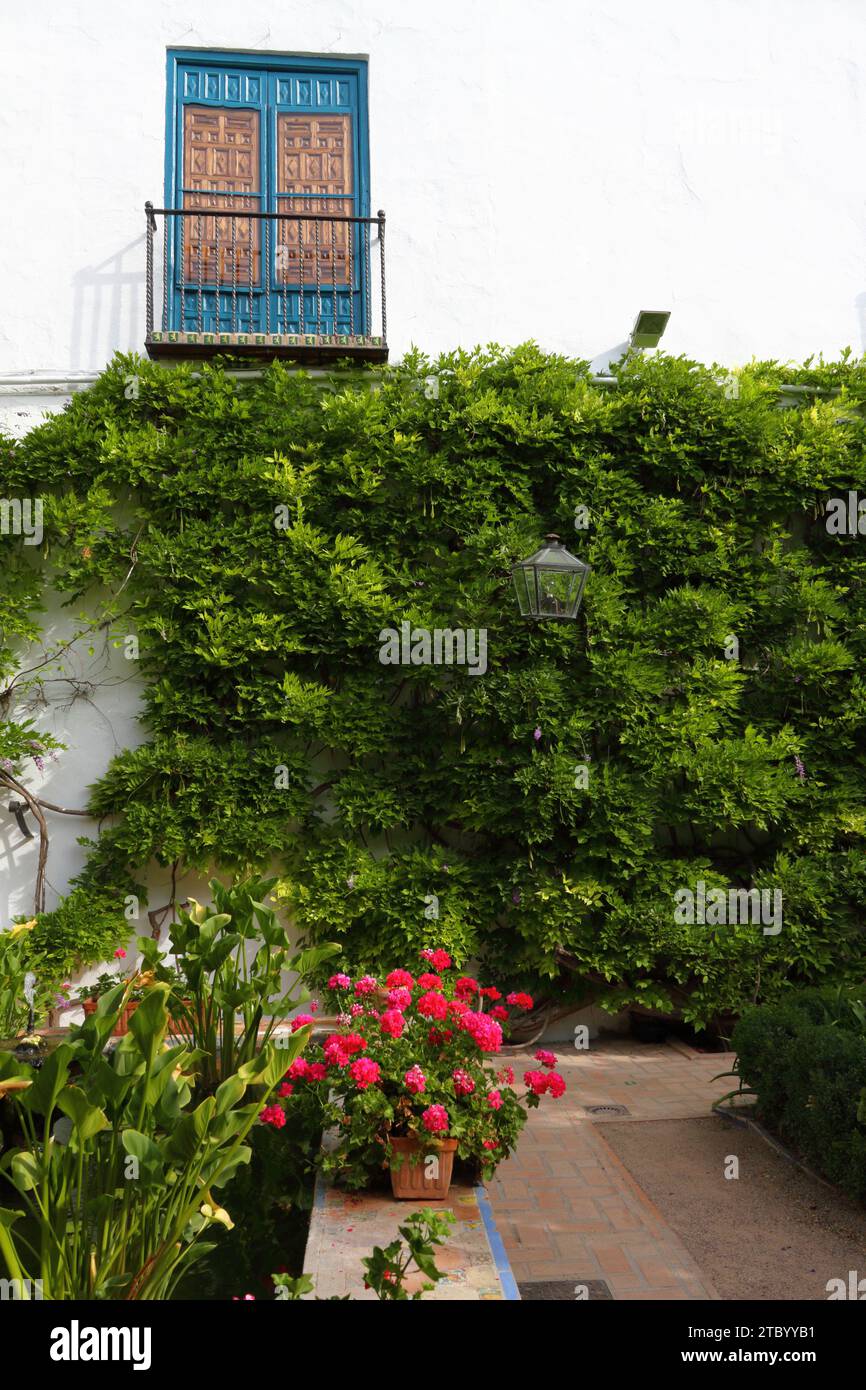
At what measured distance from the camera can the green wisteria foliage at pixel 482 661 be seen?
22.3 ft

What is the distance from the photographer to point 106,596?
23.8 feet

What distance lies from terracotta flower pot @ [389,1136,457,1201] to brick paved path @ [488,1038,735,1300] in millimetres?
412

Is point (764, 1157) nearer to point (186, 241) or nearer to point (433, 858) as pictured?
point (433, 858)

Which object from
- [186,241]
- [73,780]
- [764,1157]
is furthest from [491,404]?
[764,1157]

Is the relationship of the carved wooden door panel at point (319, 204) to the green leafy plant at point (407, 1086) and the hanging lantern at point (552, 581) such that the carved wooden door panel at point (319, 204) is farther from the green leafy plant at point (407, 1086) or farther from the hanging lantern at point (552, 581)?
the green leafy plant at point (407, 1086)

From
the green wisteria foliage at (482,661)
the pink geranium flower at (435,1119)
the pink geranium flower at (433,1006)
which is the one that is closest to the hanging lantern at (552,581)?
the green wisteria foliage at (482,661)

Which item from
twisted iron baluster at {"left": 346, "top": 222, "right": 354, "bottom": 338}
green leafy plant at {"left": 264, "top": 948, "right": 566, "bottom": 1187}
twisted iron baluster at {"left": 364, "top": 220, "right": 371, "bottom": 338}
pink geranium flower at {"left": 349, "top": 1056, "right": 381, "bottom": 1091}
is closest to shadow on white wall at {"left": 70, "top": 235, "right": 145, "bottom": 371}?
twisted iron baluster at {"left": 346, "top": 222, "right": 354, "bottom": 338}

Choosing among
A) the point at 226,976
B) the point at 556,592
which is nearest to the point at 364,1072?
the point at 226,976

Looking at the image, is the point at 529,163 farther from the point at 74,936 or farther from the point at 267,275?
the point at 74,936

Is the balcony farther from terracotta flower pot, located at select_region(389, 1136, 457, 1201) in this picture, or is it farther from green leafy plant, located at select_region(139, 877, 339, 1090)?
terracotta flower pot, located at select_region(389, 1136, 457, 1201)

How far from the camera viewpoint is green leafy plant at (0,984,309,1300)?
238 cm

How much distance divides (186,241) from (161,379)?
51.0 inches
